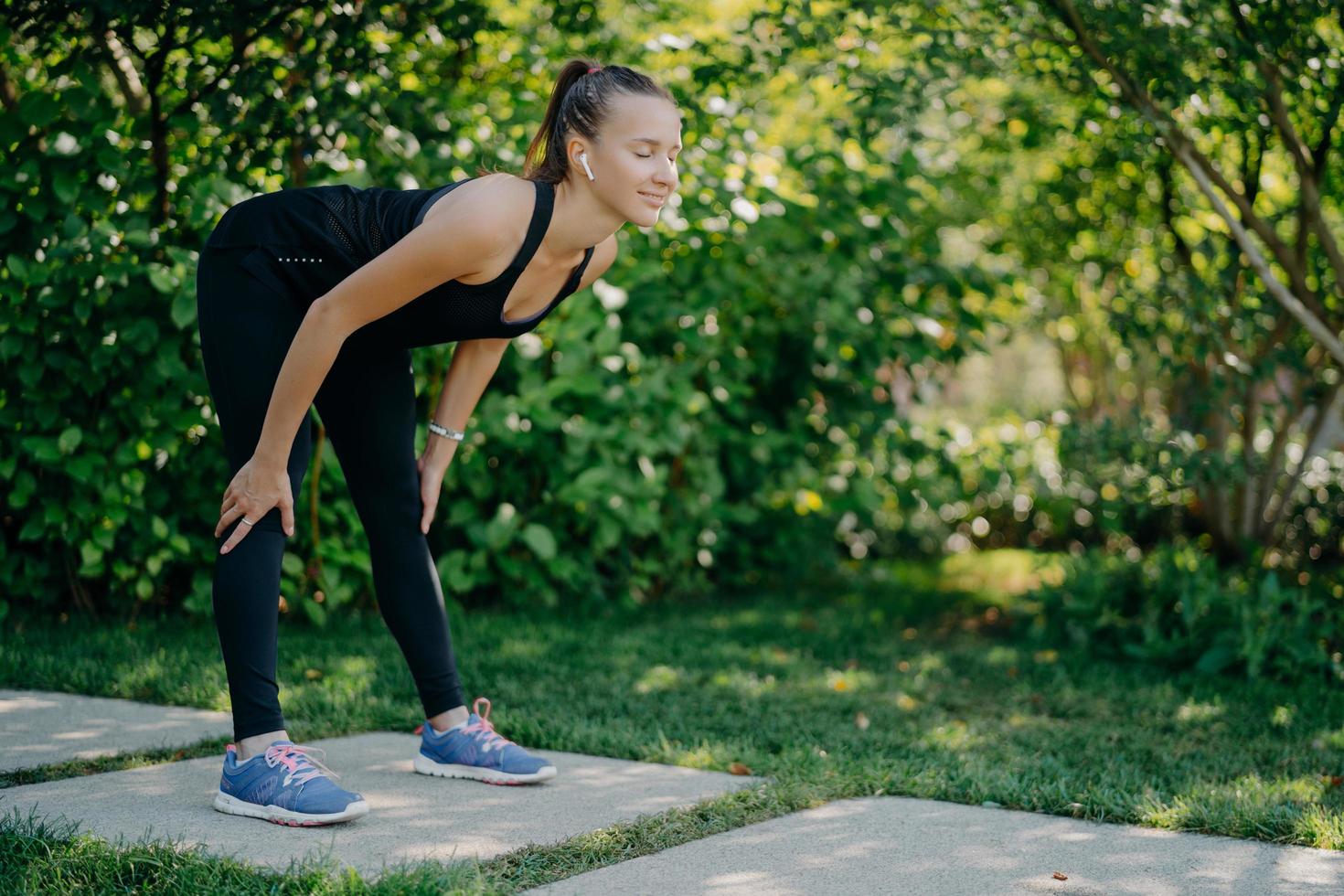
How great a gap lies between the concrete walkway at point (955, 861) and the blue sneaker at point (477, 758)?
1.73 ft

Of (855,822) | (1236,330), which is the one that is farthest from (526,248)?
(1236,330)

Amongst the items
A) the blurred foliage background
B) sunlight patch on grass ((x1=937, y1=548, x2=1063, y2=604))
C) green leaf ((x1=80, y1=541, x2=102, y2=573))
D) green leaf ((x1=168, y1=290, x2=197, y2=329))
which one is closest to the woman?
the blurred foliage background

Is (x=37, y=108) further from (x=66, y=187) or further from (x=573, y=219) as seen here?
(x=573, y=219)

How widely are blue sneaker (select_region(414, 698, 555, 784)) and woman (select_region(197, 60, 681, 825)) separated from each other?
387mm

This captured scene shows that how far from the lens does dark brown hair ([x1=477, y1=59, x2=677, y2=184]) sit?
2.51 meters

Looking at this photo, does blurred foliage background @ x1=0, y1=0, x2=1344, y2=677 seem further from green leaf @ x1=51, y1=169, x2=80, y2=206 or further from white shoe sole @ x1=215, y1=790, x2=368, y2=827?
white shoe sole @ x1=215, y1=790, x2=368, y2=827

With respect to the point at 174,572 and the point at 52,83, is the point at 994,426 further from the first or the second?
the point at 52,83

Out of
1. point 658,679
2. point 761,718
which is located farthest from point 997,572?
point 761,718

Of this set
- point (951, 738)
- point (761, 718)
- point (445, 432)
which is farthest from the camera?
point (761, 718)

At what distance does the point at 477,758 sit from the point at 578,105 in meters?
1.37

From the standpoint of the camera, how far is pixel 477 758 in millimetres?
2762

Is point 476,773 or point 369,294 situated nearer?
point 369,294

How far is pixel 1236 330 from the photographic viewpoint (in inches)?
182

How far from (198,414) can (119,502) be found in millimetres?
378
